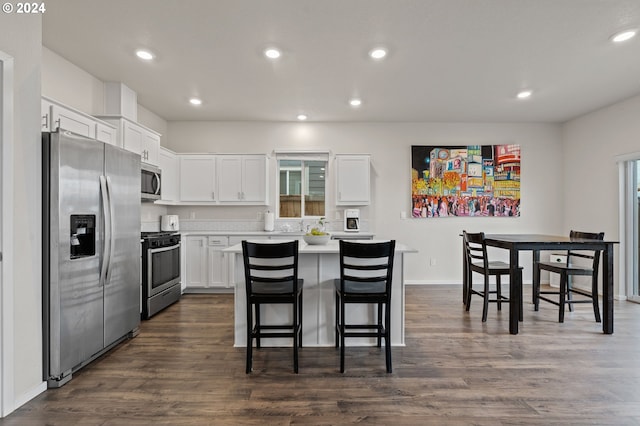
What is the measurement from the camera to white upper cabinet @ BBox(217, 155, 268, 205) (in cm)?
550

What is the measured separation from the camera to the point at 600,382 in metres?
2.44

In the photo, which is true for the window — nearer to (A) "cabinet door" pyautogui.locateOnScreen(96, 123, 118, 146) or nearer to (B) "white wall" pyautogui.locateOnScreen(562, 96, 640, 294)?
(A) "cabinet door" pyautogui.locateOnScreen(96, 123, 118, 146)

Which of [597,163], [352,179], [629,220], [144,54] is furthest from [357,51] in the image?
[629,220]

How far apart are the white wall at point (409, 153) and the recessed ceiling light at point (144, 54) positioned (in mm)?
2366

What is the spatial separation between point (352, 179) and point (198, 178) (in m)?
2.50

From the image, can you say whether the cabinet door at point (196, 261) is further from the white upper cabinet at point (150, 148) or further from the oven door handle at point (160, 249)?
the white upper cabinet at point (150, 148)

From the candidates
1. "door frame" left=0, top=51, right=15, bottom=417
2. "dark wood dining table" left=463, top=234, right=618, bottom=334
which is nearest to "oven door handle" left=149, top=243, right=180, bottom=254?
"door frame" left=0, top=51, right=15, bottom=417

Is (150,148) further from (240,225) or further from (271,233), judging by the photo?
(271,233)

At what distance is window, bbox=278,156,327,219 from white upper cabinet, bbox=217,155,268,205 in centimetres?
42

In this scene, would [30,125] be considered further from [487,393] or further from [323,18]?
[487,393]

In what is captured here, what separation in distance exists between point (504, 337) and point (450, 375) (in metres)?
1.15

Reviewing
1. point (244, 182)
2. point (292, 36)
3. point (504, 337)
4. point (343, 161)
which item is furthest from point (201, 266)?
point (504, 337)

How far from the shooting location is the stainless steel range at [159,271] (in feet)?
12.8

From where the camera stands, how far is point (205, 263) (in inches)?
205
